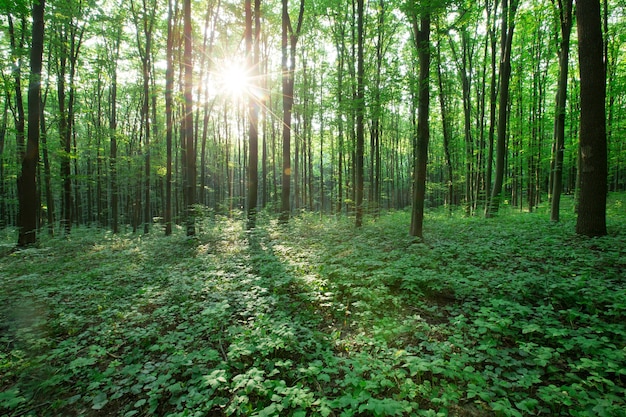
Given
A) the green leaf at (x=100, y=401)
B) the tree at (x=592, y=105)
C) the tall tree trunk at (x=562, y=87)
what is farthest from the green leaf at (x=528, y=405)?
the tall tree trunk at (x=562, y=87)

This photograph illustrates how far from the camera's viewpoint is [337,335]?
12.2ft

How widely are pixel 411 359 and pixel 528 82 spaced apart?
2467 centimetres

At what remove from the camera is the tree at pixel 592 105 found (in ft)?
20.4

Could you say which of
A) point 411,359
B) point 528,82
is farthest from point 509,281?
point 528,82

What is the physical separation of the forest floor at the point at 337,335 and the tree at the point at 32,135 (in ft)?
12.6

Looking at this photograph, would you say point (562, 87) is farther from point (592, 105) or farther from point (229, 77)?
point (229, 77)

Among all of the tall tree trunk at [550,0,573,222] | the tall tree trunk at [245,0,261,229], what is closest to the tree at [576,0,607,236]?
the tall tree trunk at [550,0,573,222]

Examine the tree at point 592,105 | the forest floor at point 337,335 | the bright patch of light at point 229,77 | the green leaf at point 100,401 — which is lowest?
the green leaf at point 100,401

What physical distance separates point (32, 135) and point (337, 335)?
1244 centimetres

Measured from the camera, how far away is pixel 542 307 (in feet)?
12.5

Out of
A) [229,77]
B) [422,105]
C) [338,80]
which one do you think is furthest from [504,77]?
[229,77]

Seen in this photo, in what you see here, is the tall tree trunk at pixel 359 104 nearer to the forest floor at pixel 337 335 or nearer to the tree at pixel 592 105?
the forest floor at pixel 337 335

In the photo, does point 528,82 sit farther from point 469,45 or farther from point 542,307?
point 542,307

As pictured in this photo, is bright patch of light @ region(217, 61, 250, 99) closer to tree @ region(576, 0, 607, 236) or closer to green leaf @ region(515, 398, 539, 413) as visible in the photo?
tree @ region(576, 0, 607, 236)
